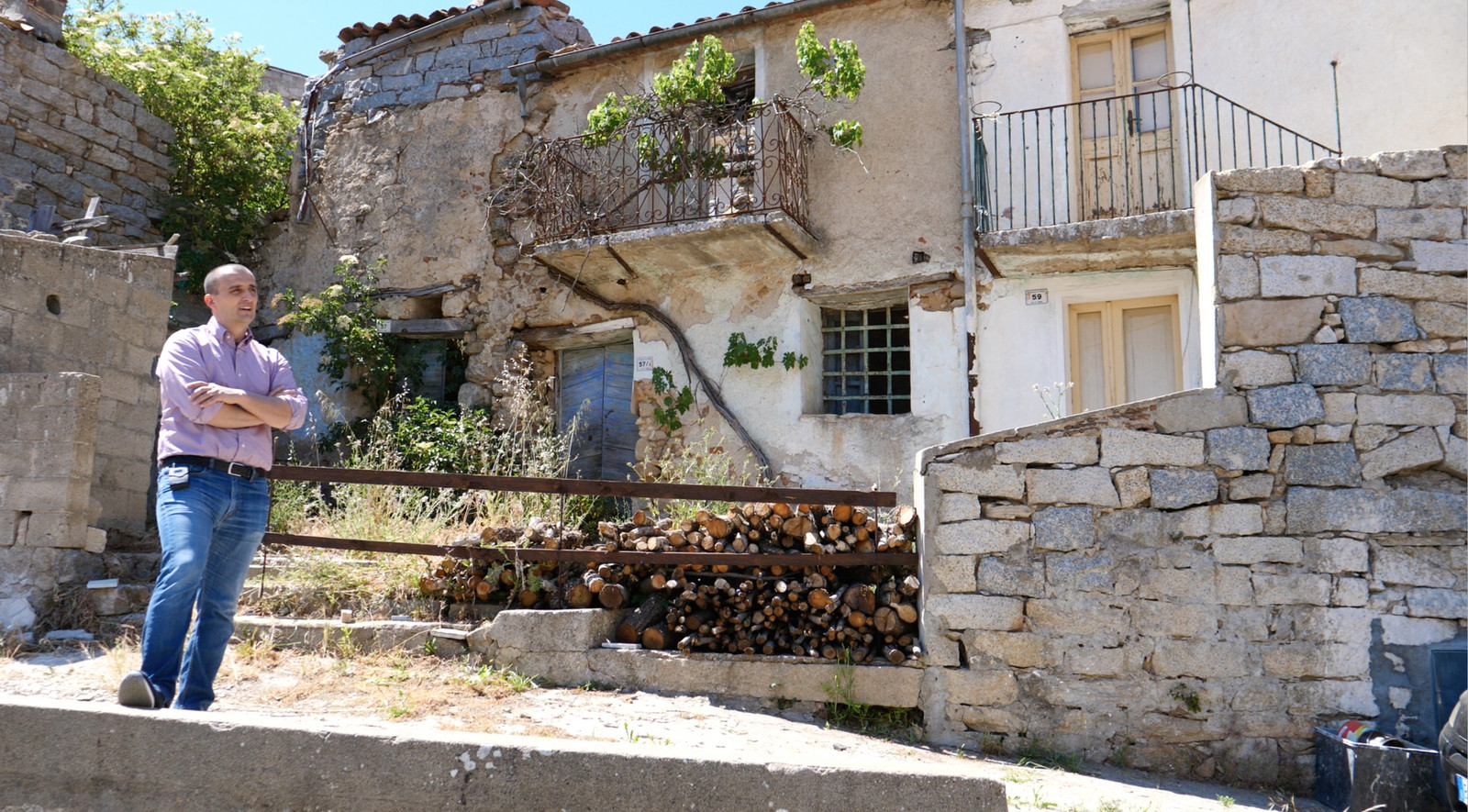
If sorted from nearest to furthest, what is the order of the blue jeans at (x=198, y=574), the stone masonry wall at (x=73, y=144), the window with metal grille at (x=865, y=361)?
1. the blue jeans at (x=198, y=574)
2. the window with metal grille at (x=865, y=361)
3. the stone masonry wall at (x=73, y=144)

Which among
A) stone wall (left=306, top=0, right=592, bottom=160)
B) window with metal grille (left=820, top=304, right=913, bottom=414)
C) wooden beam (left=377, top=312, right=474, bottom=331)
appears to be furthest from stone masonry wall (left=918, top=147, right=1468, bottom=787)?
stone wall (left=306, top=0, right=592, bottom=160)

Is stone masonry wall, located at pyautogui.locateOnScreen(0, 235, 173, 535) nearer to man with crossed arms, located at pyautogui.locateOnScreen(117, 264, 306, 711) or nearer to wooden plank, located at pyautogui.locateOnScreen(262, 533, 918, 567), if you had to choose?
wooden plank, located at pyautogui.locateOnScreen(262, 533, 918, 567)

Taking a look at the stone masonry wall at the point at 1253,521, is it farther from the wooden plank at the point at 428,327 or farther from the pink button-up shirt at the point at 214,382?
the wooden plank at the point at 428,327

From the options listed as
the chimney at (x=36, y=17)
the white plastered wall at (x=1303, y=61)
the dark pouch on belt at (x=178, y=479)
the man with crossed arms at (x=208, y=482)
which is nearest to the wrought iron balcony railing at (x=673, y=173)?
the white plastered wall at (x=1303, y=61)

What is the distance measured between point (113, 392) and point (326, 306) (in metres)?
3.44

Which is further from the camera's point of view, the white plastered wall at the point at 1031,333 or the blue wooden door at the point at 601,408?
the blue wooden door at the point at 601,408

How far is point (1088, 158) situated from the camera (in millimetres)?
8227

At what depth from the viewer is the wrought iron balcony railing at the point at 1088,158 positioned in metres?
7.89

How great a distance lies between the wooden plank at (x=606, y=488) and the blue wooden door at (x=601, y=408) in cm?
372

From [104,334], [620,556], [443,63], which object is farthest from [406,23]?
[620,556]

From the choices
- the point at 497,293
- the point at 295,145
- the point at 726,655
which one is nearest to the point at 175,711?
the point at 726,655

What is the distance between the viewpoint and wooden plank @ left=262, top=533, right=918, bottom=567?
16.4ft

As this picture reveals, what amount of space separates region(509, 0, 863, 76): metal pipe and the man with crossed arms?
255 inches

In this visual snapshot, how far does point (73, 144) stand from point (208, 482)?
8.66 m
